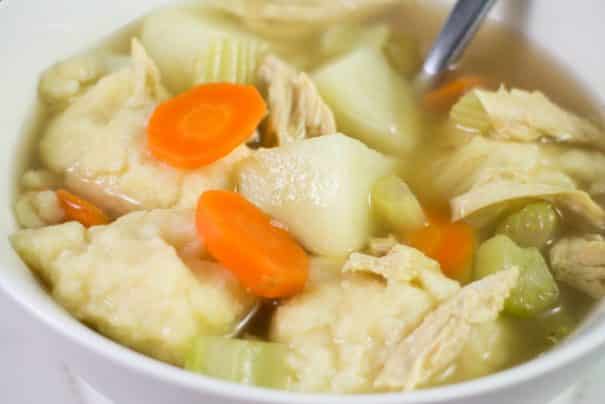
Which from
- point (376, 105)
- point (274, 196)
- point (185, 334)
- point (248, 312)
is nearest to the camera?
point (185, 334)

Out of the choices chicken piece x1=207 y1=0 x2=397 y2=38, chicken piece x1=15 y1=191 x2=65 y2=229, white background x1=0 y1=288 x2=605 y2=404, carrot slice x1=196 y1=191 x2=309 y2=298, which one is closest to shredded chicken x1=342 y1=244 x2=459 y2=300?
carrot slice x1=196 y1=191 x2=309 y2=298

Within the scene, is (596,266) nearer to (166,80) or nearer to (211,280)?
(211,280)

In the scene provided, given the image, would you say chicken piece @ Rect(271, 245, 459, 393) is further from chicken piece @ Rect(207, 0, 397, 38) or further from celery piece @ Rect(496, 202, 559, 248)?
chicken piece @ Rect(207, 0, 397, 38)

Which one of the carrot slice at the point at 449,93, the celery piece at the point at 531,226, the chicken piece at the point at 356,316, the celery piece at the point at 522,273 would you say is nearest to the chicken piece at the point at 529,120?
the carrot slice at the point at 449,93

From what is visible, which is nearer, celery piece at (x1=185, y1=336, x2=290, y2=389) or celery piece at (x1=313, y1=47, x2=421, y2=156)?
celery piece at (x1=185, y1=336, x2=290, y2=389)

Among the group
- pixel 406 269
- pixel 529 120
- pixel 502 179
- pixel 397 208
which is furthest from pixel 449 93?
pixel 406 269

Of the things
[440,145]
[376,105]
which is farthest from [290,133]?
[440,145]

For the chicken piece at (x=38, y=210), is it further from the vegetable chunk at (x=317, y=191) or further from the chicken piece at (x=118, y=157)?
the vegetable chunk at (x=317, y=191)
